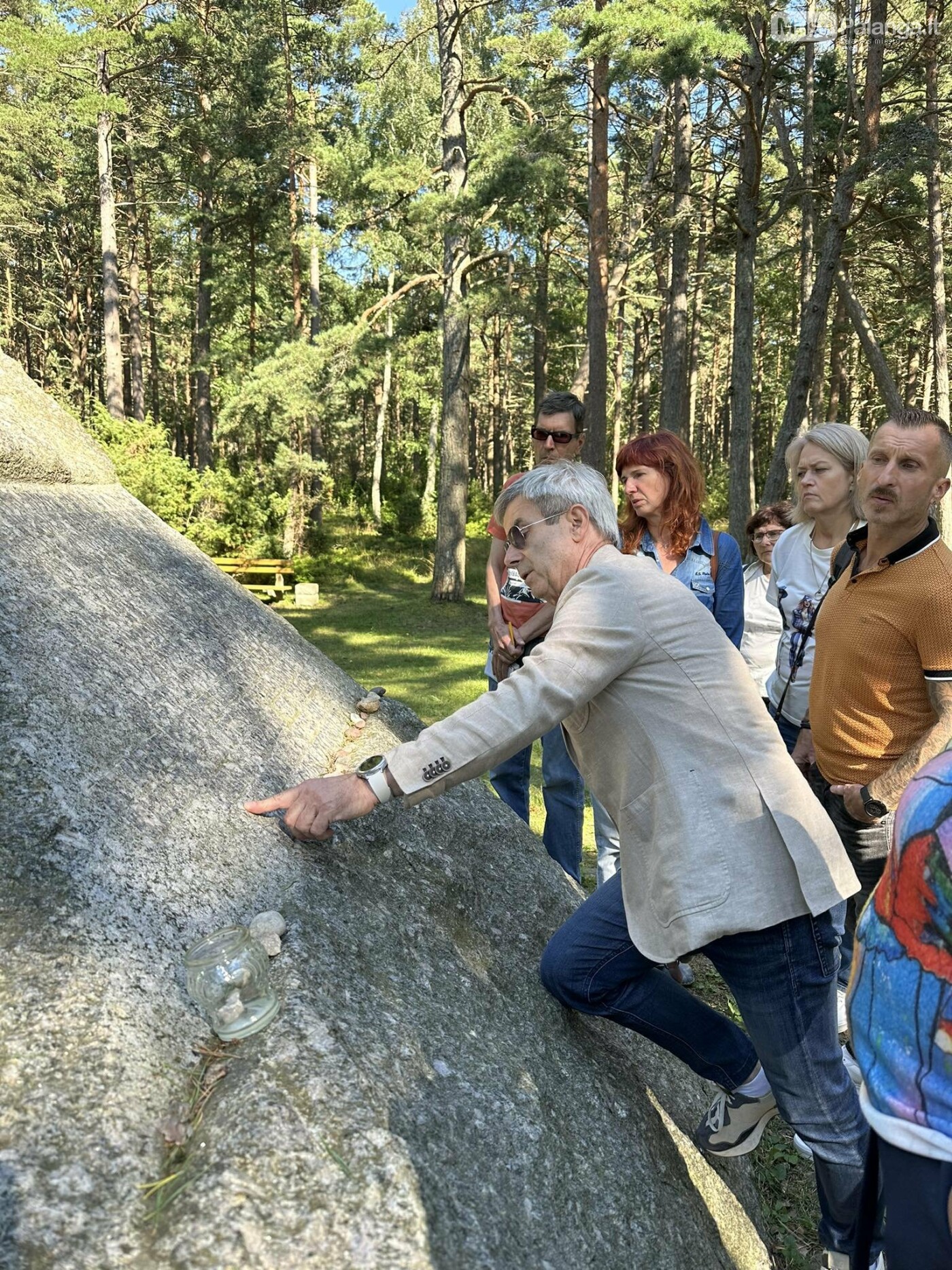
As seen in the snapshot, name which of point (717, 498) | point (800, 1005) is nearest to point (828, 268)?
point (800, 1005)

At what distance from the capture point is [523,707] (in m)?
1.93

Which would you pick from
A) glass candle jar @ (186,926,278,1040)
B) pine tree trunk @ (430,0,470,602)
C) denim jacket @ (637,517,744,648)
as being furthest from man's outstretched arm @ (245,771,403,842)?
pine tree trunk @ (430,0,470,602)

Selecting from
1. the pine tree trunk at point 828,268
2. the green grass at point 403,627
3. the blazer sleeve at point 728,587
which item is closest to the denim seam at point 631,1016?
the blazer sleeve at point 728,587

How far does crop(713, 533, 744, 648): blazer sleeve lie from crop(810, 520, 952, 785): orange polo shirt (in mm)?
737

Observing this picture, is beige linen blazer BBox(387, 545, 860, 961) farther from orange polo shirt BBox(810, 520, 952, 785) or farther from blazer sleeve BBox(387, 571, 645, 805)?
orange polo shirt BBox(810, 520, 952, 785)

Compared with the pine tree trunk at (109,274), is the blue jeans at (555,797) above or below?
below

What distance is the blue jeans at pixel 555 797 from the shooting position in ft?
13.1

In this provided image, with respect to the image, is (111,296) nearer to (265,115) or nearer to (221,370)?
(221,370)

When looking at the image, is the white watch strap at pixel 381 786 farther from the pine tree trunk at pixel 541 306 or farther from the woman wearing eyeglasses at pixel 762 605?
the pine tree trunk at pixel 541 306

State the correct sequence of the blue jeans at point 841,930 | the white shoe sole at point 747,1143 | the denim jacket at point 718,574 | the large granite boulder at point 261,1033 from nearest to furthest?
the large granite boulder at point 261,1033, the white shoe sole at point 747,1143, the blue jeans at point 841,930, the denim jacket at point 718,574

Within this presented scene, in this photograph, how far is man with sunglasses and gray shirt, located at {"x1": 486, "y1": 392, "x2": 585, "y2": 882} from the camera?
3.79m

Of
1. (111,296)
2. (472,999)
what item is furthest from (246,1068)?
(111,296)

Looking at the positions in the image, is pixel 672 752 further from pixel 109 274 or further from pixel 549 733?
pixel 109 274

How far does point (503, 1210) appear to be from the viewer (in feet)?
5.44
